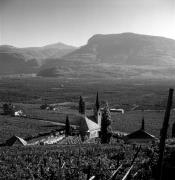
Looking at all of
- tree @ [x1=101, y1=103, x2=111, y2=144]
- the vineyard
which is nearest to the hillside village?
tree @ [x1=101, y1=103, x2=111, y2=144]

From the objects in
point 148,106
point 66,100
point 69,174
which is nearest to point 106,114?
point 69,174

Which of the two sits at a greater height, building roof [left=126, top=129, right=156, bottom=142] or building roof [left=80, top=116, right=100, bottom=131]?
building roof [left=126, top=129, right=156, bottom=142]

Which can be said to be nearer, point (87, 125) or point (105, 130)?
point (105, 130)

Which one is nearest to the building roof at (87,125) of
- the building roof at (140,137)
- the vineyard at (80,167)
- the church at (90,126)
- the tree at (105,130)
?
the church at (90,126)

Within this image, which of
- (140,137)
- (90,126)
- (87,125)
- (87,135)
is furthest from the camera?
(90,126)

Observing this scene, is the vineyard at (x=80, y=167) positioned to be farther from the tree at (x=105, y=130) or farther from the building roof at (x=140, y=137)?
the tree at (x=105, y=130)

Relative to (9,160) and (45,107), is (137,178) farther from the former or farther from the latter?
(45,107)

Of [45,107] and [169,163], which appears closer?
[169,163]

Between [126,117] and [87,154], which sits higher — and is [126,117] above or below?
below

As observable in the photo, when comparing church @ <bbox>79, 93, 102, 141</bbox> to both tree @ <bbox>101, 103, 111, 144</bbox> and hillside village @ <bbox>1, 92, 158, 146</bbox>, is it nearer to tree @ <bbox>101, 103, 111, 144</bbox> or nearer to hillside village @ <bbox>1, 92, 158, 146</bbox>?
hillside village @ <bbox>1, 92, 158, 146</bbox>

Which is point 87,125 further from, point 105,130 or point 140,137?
point 140,137

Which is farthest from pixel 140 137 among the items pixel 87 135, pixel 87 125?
pixel 87 125
